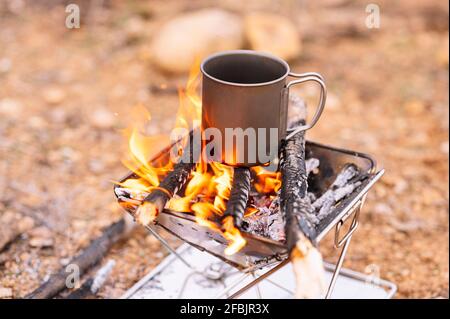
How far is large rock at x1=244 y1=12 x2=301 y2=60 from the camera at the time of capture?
4703 mm

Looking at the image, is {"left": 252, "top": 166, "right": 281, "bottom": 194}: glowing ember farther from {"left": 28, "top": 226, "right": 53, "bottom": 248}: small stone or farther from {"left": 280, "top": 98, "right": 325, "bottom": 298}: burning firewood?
{"left": 28, "top": 226, "right": 53, "bottom": 248}: small stone

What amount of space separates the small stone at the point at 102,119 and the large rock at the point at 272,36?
1434 mm

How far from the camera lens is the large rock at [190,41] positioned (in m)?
4.57

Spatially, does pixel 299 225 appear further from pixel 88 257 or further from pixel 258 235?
pixel 88 257

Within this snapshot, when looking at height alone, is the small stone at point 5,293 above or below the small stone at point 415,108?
below

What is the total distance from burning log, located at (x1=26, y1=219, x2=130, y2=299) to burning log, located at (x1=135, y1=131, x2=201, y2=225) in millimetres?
917

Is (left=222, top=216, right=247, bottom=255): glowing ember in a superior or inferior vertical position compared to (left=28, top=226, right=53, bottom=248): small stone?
superior

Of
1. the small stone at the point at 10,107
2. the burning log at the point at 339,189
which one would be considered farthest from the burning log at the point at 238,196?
the small stone at the point at 10,107

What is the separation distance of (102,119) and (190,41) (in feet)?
3.51

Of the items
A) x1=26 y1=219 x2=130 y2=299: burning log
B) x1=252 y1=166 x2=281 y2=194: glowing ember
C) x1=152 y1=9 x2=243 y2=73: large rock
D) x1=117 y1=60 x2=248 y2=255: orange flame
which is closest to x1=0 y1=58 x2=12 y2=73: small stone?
x1=152 y1=9 x2=243 y2=73: large rock

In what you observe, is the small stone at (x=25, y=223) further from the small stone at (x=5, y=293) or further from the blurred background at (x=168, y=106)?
the small stone at (x=5, y=293)

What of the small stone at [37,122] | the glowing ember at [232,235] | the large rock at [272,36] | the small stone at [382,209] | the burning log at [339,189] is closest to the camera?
the glowing ember at [232,235]

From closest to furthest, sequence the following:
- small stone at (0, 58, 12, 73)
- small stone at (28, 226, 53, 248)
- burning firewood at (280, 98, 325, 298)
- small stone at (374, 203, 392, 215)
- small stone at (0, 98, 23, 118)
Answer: burning firewood at (280, 98, 325, 298) → small stone at (28, 226, 53, 248) → small stone at (374, 203, 392, 215) → small stone at (0, 98, 23, 118) → small stone at (0, 58, 12, 73)

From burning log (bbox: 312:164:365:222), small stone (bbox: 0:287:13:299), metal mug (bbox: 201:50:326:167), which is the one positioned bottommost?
small stone (bbox: 0:287:13:299)
